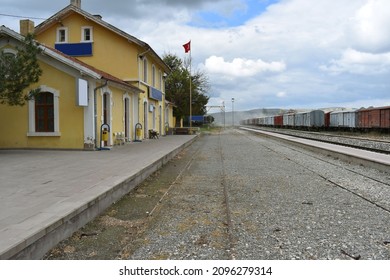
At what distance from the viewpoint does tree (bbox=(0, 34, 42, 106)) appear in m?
13.6

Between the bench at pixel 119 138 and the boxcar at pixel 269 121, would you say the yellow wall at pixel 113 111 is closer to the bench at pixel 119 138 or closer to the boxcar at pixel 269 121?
the bench at pixel 119 138

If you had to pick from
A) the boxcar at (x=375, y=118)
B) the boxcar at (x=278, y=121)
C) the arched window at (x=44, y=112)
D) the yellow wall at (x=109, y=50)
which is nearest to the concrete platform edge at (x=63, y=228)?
the arched window at (x=44, y=112)

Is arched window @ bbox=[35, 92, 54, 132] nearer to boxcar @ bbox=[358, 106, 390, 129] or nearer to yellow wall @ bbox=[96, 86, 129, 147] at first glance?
yellow wall @ bbox=[96, 86, 129, 147]

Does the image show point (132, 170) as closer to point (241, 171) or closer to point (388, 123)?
point (241, 171)

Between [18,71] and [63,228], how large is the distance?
10550 mm

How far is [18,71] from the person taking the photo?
1377 centimetres

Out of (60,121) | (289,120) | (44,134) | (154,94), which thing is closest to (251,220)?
(60,121)

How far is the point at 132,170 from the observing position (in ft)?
32.2

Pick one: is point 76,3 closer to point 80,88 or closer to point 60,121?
point 60,121

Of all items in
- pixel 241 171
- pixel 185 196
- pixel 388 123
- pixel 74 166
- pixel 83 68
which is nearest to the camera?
pixel 185 196

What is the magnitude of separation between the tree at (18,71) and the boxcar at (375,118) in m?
28.6

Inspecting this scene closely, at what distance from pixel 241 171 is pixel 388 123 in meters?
25.5

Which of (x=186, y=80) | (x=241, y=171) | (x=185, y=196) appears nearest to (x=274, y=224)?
(x=185, y=196)

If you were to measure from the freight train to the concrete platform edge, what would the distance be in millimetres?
30491
